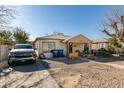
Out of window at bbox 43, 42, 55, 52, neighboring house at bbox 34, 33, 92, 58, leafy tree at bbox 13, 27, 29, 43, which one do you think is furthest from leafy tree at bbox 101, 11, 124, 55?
leafy tree at bbox 13, 27, 29, 43

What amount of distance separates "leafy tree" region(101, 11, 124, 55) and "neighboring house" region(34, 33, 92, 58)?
3.35 m

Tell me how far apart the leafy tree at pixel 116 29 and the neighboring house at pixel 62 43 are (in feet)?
11.0

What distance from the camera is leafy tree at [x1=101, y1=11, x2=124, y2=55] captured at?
16141mm

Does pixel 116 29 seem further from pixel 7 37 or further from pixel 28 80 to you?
pixel 7 37

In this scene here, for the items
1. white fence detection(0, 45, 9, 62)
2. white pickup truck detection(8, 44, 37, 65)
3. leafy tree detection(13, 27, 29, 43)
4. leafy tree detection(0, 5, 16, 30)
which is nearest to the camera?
white pickup truck detection(8, 44, 37, 65)

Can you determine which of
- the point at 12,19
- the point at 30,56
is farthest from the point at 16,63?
the point at 12,19

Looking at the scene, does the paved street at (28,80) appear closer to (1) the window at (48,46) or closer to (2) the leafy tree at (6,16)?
(2) the leafy tree at (6,16)

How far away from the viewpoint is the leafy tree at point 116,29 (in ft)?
53.0

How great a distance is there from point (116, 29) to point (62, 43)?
7.05 meters

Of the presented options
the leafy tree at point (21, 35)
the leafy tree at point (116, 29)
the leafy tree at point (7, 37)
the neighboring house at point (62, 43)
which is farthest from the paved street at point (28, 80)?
the leafy tree at point (21, 35)

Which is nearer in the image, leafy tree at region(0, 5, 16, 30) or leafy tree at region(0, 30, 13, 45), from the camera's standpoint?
leafy tree at region(0, 5, 16, 30)

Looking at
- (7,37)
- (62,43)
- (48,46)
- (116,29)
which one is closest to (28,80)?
(48,46)

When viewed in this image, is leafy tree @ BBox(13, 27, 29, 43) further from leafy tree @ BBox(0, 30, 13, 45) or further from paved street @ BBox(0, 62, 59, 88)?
paved street @ BBox(0, 62, 59, 88)
